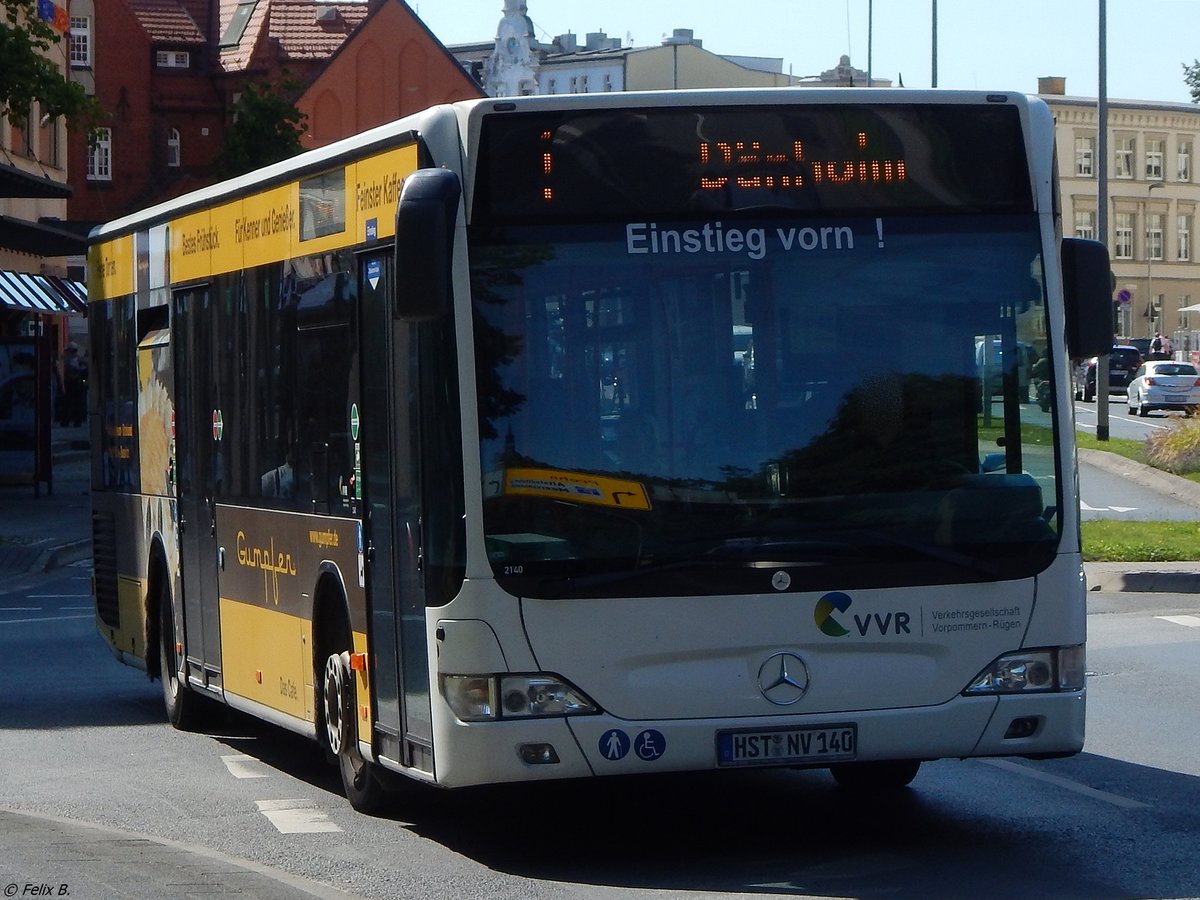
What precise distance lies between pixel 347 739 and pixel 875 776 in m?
2.33

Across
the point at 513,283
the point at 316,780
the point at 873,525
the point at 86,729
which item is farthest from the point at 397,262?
the point at 86,729

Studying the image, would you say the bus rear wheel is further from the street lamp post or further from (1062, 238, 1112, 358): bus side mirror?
the street lamp post

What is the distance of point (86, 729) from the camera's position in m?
12.5

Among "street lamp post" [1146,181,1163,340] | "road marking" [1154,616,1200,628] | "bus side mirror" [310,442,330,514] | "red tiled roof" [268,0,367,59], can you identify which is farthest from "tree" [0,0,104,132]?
"street lamp post" [1146,181,1163,340]

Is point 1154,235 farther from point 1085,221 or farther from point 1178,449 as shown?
point 1178,449

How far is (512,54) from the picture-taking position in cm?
13262

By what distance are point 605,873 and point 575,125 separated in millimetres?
2665

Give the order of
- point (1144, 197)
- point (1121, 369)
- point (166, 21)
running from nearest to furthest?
1. point (1121, 369)
2. point (166, 21)
3. point (1144, 197)

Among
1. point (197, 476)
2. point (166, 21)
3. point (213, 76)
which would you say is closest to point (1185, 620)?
point (197, 476)

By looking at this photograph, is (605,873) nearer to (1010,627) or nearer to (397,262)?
(1010,627)

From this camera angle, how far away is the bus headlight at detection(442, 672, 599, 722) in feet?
25.5

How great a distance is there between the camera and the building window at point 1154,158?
118688 millimetres

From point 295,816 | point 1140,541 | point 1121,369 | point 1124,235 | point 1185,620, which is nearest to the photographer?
point 295,816

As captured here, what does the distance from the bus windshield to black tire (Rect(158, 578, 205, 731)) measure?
5.09 metres
